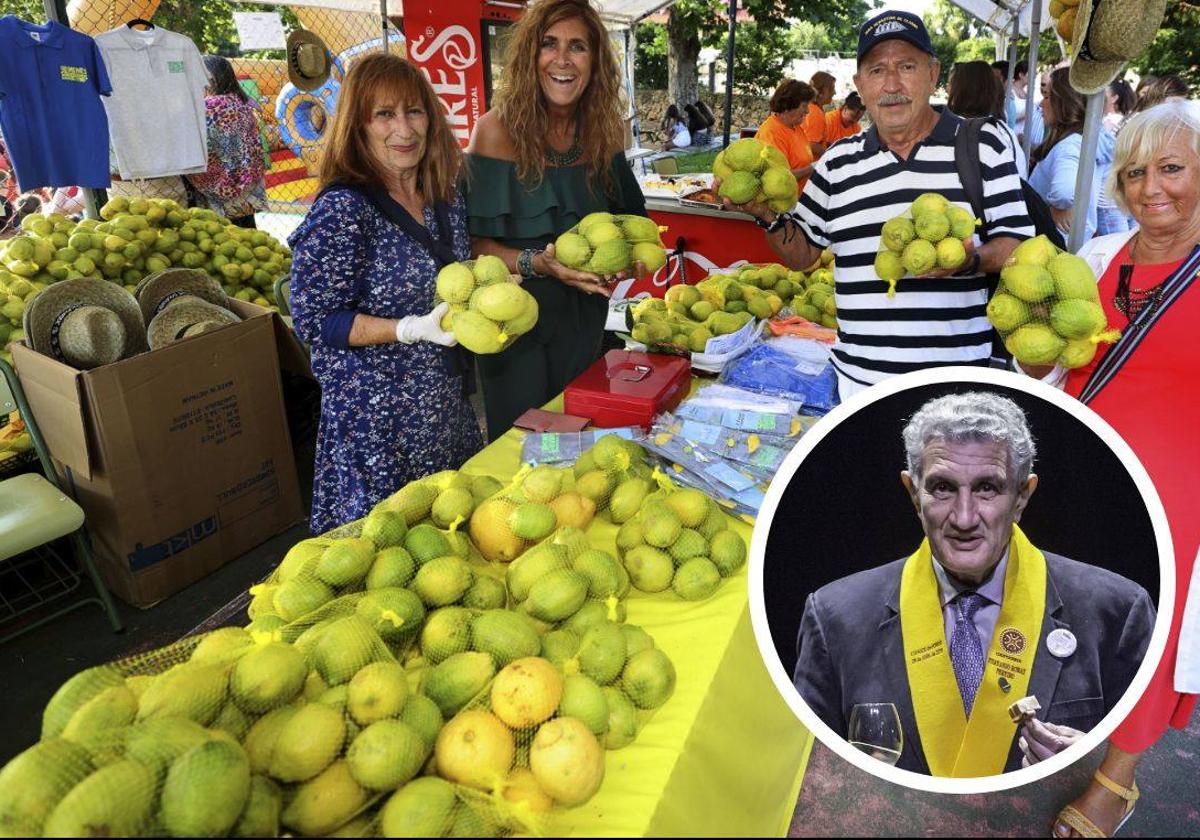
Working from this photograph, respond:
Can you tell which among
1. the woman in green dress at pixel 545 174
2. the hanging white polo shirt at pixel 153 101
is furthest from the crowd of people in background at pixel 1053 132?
the hanging white polo shirt at pixel 153 101

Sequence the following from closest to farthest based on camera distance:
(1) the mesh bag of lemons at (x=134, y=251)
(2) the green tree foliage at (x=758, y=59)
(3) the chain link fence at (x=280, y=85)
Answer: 1. (1) the mesh bag of lemons at (x=134, y=251)
2. (3) the chain link fence at (x=280, y=85)
3. (2) the green tree foliage at (x=758, y=59)

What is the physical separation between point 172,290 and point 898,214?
392 centimetres

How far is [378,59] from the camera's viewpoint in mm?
2686

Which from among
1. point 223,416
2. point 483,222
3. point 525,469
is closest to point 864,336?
point 525,469

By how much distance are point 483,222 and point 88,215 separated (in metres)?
3.78

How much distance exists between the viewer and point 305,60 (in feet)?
22.9

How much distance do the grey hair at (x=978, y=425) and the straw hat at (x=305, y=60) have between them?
24.5 feet

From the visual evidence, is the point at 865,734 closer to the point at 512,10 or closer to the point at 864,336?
the point at 864,336

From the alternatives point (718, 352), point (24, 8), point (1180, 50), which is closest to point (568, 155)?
point (718, 352)

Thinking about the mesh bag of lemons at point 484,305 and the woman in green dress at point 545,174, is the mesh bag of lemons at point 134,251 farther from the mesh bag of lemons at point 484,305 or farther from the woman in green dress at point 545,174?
the mesh bag of lemons at point 484,305

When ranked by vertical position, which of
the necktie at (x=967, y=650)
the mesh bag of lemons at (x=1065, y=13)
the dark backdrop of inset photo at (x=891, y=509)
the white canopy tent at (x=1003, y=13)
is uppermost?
the white canopy tent at (x=1003, y=13)

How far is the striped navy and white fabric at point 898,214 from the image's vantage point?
2.61 metres

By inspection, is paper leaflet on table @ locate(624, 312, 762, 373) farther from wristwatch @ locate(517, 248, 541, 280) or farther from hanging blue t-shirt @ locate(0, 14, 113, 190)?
hanging blue t-shirt @ locate(0, 14, 113, 190)

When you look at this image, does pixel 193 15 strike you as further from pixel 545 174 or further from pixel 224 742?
pixel 224 742
